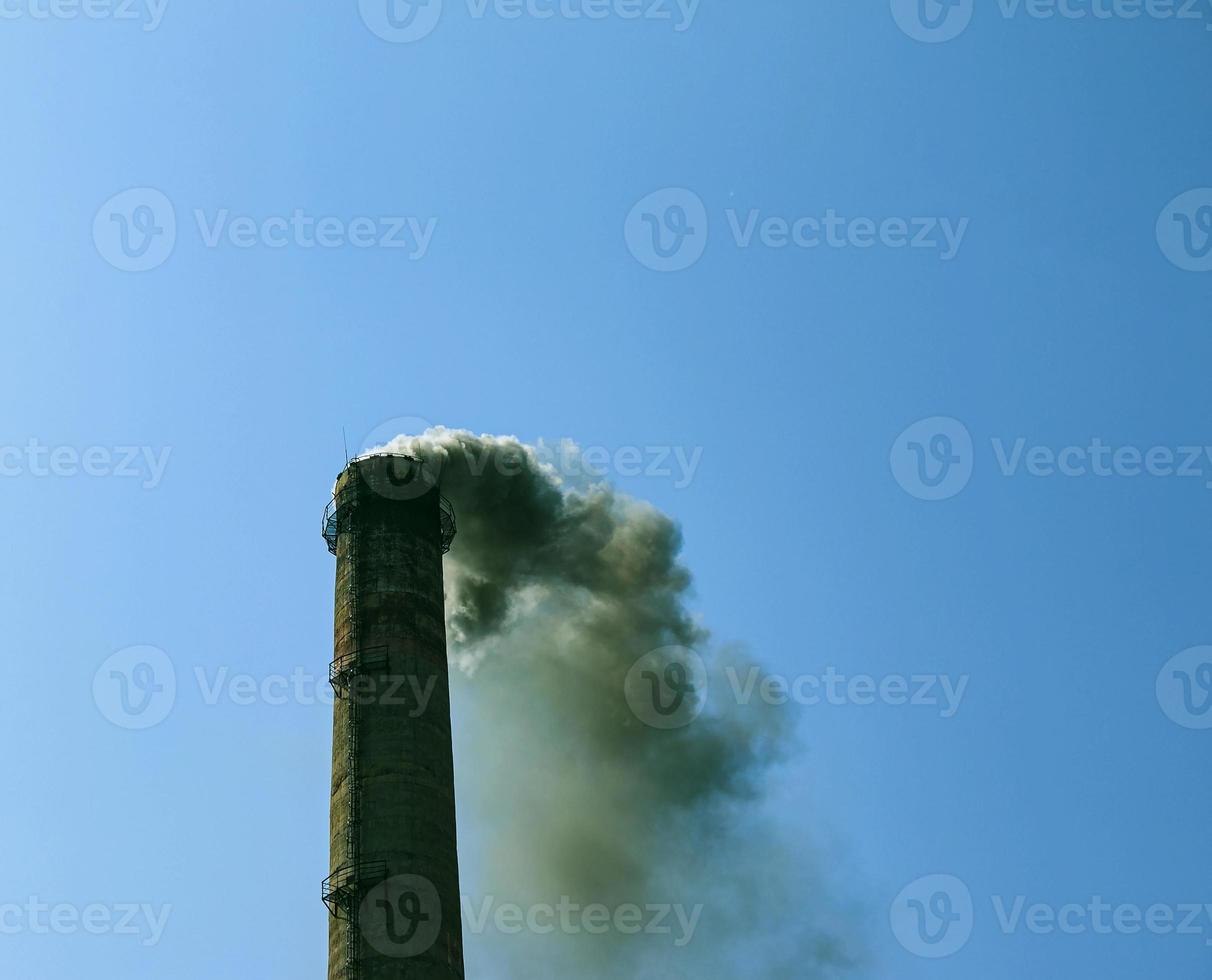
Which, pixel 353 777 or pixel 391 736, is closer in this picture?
pixel 353 777

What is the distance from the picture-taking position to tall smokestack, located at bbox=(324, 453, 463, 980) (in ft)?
117

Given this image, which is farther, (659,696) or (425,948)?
(659,696)

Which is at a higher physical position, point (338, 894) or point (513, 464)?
point (513, 464)

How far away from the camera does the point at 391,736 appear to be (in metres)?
37.9

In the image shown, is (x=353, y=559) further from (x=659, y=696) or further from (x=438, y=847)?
(x=659, y=696)

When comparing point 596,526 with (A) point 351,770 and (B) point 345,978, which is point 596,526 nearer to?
(A) point 351,770

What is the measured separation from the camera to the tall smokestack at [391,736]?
35531 millimetres

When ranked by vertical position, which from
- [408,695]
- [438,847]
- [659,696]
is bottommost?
[438,847]

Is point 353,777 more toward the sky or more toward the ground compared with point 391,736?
more toward the ground

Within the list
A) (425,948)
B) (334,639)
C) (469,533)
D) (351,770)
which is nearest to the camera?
(425,948)

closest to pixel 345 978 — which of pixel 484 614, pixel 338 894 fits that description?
pixel 338 894

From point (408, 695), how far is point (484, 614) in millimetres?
7930

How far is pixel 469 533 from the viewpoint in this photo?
46.4 meters

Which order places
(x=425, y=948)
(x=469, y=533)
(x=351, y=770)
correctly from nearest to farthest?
1. (x=425, y=948)
2. (x=351, y=770)
3. (x=469, y=533)
